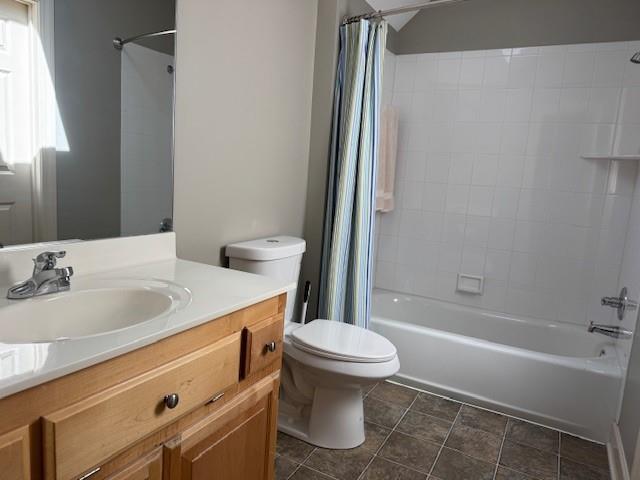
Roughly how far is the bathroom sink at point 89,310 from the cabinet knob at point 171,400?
0.17 meters

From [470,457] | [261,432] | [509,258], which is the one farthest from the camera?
[509,258]

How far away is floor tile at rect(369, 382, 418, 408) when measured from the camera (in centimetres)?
244

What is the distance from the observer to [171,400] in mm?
986

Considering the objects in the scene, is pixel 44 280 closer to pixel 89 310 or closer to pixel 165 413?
pixel 89 310

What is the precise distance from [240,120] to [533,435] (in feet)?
6.42

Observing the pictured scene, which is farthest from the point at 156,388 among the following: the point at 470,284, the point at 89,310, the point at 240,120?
the point at 470,284

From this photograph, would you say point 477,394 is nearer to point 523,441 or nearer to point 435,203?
point 523,441

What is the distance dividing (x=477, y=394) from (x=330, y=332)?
3.16ft

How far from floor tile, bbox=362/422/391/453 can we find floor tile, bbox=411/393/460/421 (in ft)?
0.93

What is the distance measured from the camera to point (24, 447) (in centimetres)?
73

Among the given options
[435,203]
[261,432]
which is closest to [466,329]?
[435,203]

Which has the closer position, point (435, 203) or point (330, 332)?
point (330, 332)

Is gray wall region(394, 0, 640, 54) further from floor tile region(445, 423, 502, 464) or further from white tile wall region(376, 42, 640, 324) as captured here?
floor tile region(445, 423, 502, 464)

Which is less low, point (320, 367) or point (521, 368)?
point (320, 367)
